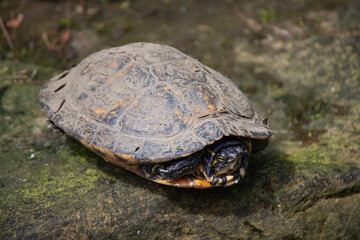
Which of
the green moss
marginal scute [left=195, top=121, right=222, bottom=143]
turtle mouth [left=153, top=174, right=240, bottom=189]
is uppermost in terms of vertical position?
marginal scute [left=195, top=121, right=222, bottom=143]

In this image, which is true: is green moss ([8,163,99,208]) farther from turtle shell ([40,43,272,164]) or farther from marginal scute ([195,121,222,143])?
marginal scute ([195,121,222,143])

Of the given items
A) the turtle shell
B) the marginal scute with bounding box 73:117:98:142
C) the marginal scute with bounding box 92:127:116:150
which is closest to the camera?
the turtle shell

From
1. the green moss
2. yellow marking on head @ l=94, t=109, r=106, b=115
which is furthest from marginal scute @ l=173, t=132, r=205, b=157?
the green moss

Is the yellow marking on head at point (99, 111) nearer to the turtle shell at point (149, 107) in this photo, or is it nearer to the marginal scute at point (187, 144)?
the turtle shell at point (149, 107)

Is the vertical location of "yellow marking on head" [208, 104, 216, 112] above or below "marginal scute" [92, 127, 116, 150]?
above

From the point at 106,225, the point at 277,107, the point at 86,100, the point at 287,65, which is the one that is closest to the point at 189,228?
the point at 106,225

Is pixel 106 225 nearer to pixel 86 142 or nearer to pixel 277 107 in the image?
pixel 86 142

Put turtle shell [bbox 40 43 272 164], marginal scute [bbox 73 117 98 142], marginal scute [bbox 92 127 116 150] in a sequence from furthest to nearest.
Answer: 1. marginal scute [bbox 73 117 98 142]
2. marginal scute [bbox 92 127 116 150]
3. turtle shell [bbox 40 43 272 164]

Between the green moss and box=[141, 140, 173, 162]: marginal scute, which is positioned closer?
box=[141, 140, 173, 162]: marginal scute
